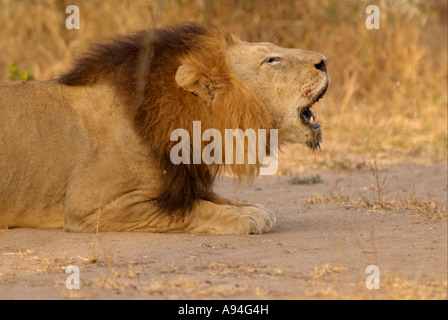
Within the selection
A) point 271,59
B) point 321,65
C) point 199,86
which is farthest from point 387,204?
point 199,86

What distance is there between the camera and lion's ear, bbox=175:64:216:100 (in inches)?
208

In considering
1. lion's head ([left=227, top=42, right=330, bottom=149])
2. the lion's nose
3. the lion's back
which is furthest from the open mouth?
the lion's back

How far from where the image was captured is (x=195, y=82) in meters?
5.33

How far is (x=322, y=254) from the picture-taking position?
15.4 feet

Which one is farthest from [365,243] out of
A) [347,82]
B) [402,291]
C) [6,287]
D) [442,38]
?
[442,38]

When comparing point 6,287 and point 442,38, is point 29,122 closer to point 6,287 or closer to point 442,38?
point 6,287

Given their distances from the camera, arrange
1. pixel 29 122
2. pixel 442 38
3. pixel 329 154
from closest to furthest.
→ pixel 29 122, pixel 329 154, pixel 442 38

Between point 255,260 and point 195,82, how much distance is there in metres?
1.45

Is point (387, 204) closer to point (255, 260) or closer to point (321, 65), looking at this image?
point (321, 65)

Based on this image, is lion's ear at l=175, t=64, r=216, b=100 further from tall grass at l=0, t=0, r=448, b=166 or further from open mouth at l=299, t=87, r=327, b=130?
tall grass at l=0, t=0, r=448, b=166

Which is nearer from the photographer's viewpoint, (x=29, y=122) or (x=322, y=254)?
(x=322, y=254)
